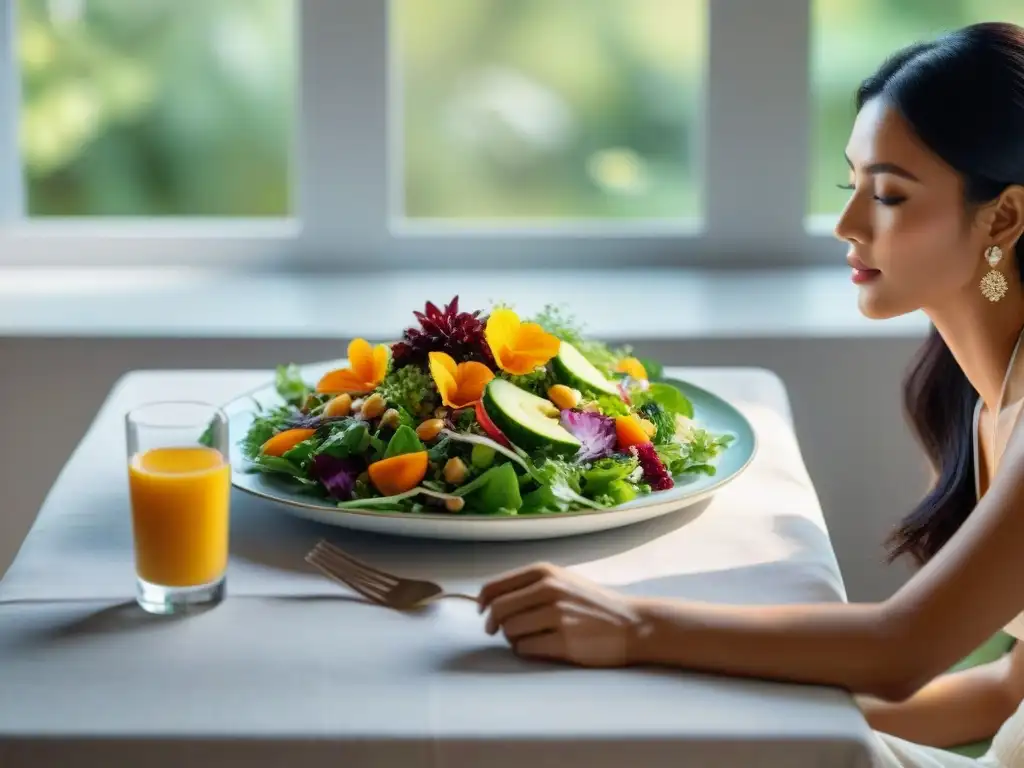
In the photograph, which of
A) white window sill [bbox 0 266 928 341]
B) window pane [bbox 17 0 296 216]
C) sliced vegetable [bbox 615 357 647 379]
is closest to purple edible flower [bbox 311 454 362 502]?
sliced vegetable [bbox 615 357 647 379]

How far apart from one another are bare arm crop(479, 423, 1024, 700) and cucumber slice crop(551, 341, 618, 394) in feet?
1.02

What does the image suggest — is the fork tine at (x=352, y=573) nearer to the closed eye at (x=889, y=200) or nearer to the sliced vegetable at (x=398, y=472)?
the sliced vegetable at (x=398, y=472)

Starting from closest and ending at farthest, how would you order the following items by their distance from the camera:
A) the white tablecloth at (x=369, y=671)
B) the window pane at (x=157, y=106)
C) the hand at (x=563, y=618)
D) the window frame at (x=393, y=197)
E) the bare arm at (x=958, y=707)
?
1. the white tablecloth at (x=369, y=671)
2. the hand at (x=563, y=618)
3. the bare arm at (x=958, y=707)
4. the window frame at (x=393, y=197)
5. the window pane at (x=157, y=106)

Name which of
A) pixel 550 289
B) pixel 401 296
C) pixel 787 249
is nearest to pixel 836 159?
pixel 787 249

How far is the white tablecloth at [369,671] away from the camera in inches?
36.4

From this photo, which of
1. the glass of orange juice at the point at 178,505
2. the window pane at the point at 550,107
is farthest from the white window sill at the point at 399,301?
the glass of orange juice at the point at 178,505

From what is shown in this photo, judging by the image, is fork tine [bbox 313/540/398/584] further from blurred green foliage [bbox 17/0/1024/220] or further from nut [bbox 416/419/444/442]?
blurred green foliage [bbox 17/0/1024/220]

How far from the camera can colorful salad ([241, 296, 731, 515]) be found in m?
1.21

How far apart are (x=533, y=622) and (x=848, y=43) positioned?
189 centimetres

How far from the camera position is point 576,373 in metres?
1.33

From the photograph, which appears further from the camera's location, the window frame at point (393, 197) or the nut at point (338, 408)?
the window frame at point (393, 197)

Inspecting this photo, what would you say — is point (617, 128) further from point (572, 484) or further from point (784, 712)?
point (784, 712)

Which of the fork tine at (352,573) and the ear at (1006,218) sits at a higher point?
the ear at (1006,218)

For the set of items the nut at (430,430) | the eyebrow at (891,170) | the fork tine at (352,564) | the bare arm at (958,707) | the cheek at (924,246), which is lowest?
the bare arm at (958,707)
